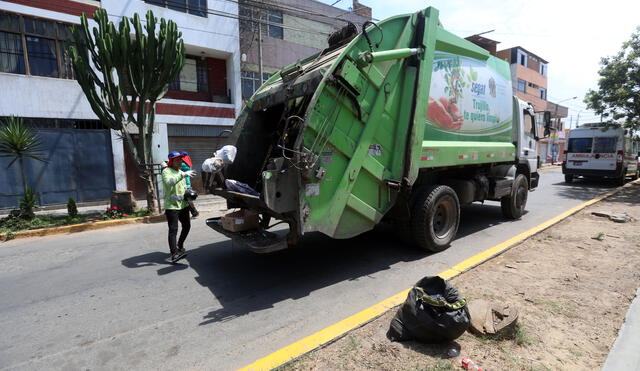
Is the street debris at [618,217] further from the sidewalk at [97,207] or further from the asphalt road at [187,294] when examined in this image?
the sidewalk at [97,207]

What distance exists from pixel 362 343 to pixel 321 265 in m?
1.84

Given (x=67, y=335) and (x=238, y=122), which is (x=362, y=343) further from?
(x=238, y=122)

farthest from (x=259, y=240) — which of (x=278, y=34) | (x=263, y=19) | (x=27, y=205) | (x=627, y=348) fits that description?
(x=278, y=34)

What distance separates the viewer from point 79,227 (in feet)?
23.9

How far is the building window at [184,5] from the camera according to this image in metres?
11.9

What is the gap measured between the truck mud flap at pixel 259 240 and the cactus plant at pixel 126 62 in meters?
5.68

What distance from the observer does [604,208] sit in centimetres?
830

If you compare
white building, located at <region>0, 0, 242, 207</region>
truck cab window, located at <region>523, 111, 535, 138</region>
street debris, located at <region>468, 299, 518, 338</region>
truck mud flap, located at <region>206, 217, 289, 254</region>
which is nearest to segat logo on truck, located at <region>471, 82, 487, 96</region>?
truck cab window, located at <region>523, 111, 535, 138</region>

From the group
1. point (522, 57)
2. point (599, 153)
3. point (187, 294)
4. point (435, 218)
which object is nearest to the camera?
point (187, 294)

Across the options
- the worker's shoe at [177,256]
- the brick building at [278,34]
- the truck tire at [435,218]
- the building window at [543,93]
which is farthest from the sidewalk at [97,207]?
the building window at [543,93]

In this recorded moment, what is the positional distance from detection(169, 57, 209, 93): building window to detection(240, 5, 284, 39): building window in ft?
8.98

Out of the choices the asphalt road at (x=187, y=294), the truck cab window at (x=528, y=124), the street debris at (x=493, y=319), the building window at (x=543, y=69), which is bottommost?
the asphalt road at (x=187, y=294)

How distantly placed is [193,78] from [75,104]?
4.51 meters

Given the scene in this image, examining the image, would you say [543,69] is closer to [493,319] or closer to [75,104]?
[75,104]
